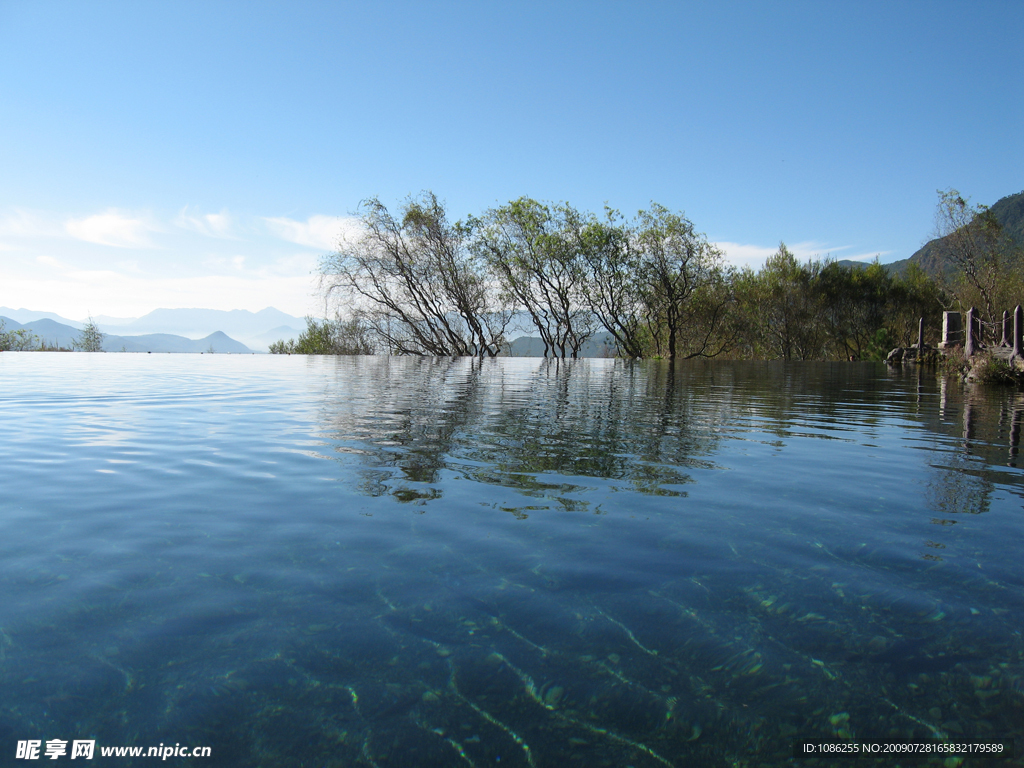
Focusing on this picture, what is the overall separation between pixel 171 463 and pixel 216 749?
5.34 meters

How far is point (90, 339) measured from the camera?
1768 inches

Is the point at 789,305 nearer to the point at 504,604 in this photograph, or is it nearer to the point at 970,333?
the point at 970,333

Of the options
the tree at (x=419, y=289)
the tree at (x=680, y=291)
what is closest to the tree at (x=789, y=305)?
the tree at (x=680, y=291)

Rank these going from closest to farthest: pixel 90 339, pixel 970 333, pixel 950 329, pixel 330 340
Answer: pixel 970 333, pixel 950 329, pixel 90 339, pixel 330 340

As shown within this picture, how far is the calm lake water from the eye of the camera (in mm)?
2383

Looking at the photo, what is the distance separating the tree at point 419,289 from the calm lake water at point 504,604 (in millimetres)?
43754

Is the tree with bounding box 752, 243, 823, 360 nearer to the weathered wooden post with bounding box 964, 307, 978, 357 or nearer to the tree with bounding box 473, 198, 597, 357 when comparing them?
the tree with bounding box 473, 198, 597, 357

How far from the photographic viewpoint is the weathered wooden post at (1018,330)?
735 inches

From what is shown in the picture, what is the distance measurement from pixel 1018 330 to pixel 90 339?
183ft

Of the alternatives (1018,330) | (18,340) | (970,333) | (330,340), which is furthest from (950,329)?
(18,340)

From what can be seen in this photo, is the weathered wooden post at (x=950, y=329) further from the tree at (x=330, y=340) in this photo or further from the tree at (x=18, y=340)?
the tree at (x=18, y=340)

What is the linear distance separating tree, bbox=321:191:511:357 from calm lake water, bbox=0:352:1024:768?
144 ft

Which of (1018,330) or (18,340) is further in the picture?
(18,340)

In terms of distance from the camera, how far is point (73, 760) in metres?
2.19
